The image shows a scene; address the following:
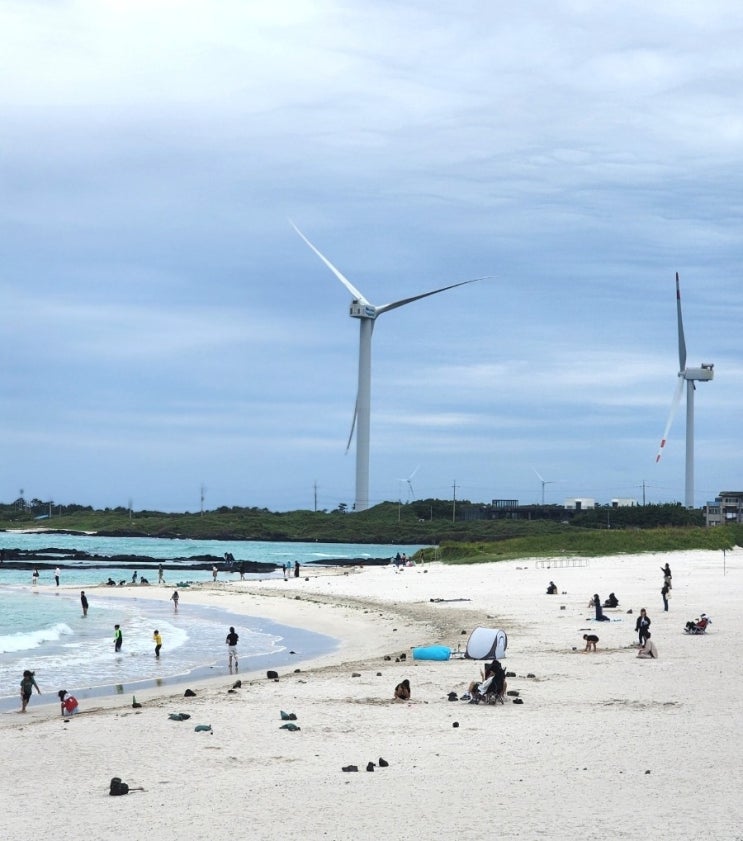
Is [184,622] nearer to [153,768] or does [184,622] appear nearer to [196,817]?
[153,768]

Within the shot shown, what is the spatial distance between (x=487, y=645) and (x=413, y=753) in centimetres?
1255

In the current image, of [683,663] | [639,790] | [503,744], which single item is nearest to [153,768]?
[503,744]

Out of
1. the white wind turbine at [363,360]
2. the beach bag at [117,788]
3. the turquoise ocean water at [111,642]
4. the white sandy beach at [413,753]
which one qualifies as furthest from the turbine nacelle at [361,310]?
the beach bag at [117,788]

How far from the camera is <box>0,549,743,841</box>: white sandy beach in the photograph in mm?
14352

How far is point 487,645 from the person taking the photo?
101 ft

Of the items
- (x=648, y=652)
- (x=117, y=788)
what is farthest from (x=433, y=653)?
(x=117, y=788)

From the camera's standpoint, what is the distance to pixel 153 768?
1820 cm

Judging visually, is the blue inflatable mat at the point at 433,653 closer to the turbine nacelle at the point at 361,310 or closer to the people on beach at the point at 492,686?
the people on beach at the point at 492,686

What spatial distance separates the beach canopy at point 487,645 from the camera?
100 feet

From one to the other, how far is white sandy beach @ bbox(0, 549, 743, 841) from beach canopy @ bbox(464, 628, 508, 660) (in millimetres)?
504

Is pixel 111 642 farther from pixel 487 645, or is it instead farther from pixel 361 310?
pixel 361 310

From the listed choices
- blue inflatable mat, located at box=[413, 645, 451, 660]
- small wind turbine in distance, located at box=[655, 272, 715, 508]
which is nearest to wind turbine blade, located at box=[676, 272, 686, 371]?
small wind turbine in distance, located at box=[655, 272, 715, 508]

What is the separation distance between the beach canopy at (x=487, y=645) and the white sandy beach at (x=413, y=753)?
19.8 inches

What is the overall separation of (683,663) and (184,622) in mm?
30109
